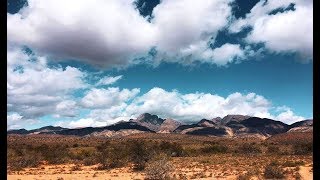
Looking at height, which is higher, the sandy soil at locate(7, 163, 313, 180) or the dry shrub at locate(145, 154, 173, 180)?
the dry shrub at locate(145, 154, 173, 180)

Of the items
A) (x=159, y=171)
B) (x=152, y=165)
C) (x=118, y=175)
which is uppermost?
(x=152, y=165)

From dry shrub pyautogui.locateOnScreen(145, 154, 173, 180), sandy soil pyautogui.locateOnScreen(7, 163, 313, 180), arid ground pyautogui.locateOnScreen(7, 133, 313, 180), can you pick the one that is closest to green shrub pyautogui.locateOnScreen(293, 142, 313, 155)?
arid ground pyautogui.locateOnScreen(7, 133, 313, 180)

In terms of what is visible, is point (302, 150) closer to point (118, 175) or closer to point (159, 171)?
point (118, 175)

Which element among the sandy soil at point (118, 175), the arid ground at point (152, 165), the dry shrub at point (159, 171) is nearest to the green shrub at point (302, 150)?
the arid ground at point (152, 165)

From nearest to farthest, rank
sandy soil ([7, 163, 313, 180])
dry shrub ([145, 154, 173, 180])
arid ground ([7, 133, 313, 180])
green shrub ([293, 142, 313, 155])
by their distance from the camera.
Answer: dry shrub ([145, 154, 173, 180])
arid ground ([7, 133, 313, 180])
sandy soil ([7, 163, 313, 180])
green shrub ([293, 142, 313, 155])

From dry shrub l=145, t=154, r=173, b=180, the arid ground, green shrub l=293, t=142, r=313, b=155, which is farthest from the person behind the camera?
green shrub l=293, t=142, r=313, b=155

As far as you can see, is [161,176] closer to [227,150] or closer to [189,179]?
[189,179]

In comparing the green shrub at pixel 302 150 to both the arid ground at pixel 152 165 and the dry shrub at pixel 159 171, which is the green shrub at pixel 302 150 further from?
the dry shrub at pixel 159 171

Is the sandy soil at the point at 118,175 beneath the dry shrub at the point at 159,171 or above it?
beneath

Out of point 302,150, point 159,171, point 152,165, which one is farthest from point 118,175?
point 302,150

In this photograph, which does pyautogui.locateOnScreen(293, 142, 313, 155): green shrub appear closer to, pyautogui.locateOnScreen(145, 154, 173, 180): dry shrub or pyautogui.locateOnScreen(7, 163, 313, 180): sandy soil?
pyautogui.locateOnScreen(7, 163, 313, 180): sandy soil
